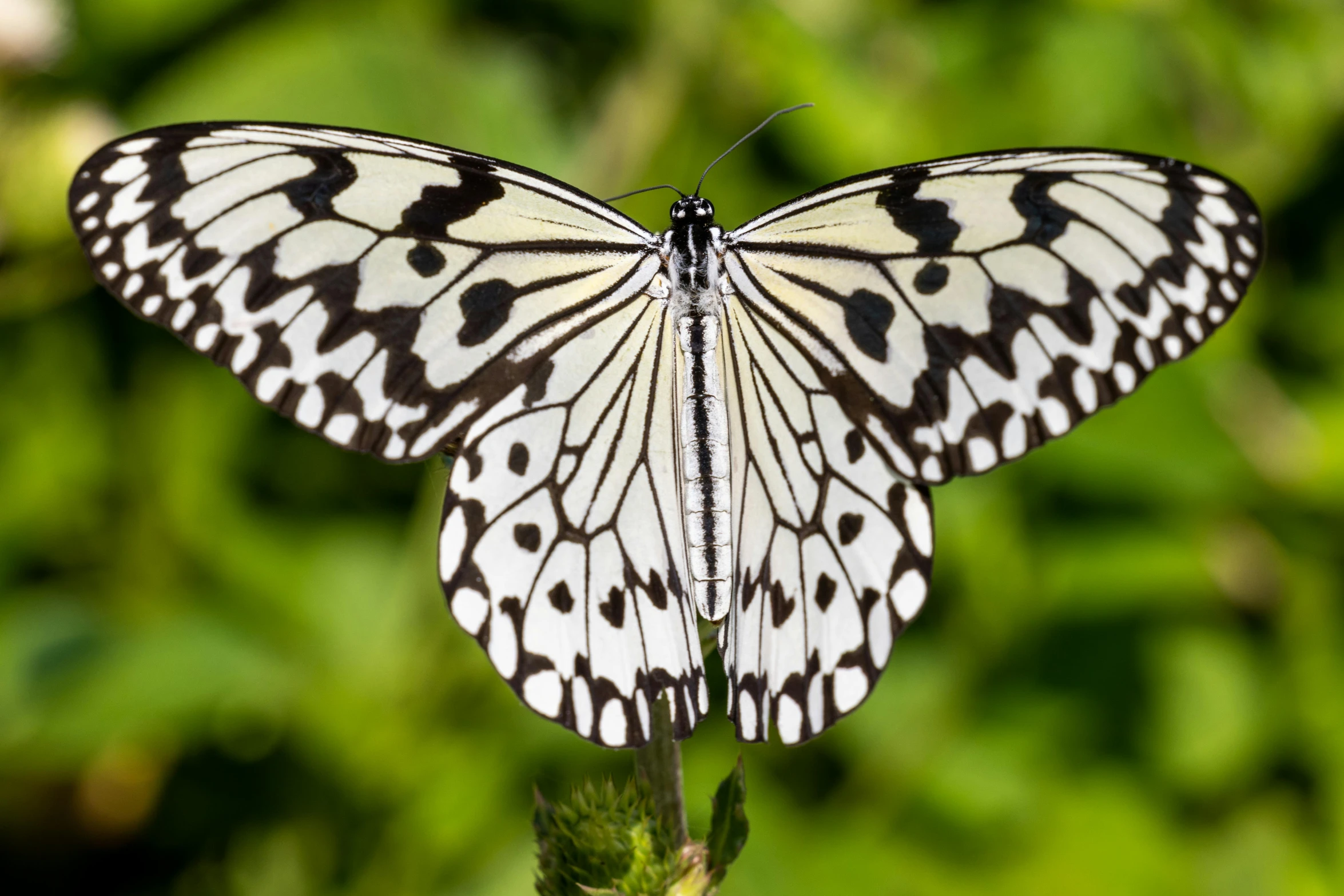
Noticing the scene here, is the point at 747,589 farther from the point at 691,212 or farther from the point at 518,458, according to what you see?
the point at 691,212

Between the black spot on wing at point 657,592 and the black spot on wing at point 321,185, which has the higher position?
the black spot on wing at point 321,185

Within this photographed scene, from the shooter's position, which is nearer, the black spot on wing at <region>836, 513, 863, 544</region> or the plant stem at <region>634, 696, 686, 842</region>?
the plant stem at <region>634, 696, 686, 842</region>

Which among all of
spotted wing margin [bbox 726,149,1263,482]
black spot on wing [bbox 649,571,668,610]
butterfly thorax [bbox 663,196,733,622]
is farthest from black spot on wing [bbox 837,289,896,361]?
black spot on wing [bbox 649,571,668,610]

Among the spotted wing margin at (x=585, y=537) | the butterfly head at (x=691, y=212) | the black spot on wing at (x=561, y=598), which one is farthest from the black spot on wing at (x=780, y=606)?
the butterfly head at (x=691, y=212)

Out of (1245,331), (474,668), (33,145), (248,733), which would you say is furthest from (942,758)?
(33,145)

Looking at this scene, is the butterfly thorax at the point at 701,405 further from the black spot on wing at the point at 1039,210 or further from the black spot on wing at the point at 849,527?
the black spot on wing at the point at 1039,210

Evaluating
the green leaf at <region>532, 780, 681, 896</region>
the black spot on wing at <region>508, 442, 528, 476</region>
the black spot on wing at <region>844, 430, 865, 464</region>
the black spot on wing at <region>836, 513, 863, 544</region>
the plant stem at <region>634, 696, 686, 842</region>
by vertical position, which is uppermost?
the black spot on wing at <region>844, 430, 865, 464</region>

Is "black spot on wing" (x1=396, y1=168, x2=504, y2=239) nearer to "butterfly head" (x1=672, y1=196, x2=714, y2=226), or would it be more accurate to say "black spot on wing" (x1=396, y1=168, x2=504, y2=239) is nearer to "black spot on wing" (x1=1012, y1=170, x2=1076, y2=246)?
"butterfly head" (x1=672, y1=196, x2=714, y2=226)
